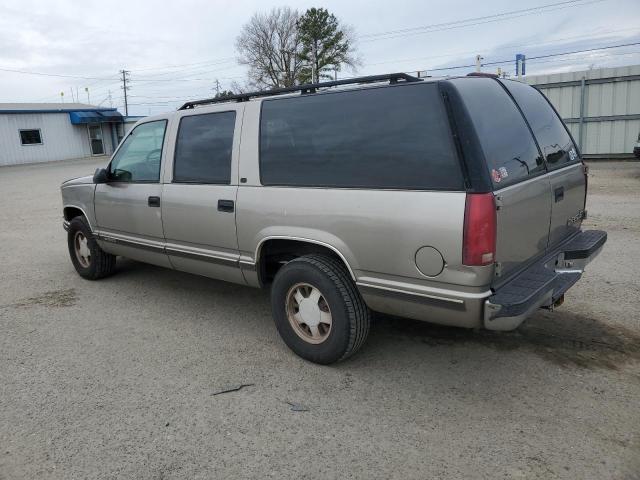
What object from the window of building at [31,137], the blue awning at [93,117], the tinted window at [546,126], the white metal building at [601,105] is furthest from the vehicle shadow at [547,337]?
the blue awning at [93,117]

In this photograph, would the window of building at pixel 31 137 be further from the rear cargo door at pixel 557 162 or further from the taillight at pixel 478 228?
the taillight at pixel 478 228

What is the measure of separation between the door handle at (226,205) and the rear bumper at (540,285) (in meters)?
2.08

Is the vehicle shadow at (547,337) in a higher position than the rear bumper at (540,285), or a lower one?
lower

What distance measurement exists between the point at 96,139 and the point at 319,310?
3837cm

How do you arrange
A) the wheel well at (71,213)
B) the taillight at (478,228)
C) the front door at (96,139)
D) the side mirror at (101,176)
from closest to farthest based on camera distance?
the taillight at (478,228) → the side mirror at (101,176) → the wheel well at (71,213) → the front door at (96,139)

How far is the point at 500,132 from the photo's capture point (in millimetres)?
3186

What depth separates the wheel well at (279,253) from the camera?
3.61 m

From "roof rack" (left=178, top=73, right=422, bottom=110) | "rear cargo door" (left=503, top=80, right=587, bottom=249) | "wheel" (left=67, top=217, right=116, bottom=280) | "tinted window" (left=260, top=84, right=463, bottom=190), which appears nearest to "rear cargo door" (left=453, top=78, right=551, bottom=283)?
"rear cargo door" (left=503, top=80, right=587, bottom=249)

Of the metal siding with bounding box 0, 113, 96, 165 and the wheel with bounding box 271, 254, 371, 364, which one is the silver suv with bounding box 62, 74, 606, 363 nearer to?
the wheel with bounding box 271, 254, 371, 364

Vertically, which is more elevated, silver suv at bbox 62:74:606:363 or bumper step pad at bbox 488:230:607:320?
silver suv at bbox 62:74:606:363

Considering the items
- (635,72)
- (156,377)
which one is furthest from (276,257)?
(635,72)

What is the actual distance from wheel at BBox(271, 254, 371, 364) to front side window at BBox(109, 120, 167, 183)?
1.88m

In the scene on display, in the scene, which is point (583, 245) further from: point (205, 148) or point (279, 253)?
point (205, 148)

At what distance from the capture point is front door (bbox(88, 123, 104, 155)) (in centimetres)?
3681
